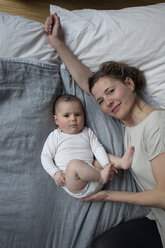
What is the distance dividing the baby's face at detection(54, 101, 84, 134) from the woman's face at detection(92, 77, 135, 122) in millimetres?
127

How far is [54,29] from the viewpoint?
1.18 meters

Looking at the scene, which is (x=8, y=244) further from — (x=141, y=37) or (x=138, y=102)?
(x=141, y=37)

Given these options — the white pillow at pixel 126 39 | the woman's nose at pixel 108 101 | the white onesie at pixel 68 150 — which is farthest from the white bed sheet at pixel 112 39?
the white onesie at pixel 68 150

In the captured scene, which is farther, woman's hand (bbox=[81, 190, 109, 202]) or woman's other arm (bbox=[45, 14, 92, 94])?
woman's other arm (bbox=[45, 14, 92, 94])

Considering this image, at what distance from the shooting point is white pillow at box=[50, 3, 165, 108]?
3.82 feet

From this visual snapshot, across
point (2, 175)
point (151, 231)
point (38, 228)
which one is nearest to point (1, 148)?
point (2, 175)

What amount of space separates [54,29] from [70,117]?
470 mm

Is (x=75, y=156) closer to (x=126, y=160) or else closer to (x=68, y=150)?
(x=68, y=150)

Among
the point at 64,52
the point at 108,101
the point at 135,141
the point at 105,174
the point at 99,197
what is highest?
the point at 64,52

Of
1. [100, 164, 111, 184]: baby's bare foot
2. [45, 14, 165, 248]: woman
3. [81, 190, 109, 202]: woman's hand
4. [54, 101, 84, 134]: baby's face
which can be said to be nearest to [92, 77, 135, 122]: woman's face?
[45, 14, 165, 248]: woman

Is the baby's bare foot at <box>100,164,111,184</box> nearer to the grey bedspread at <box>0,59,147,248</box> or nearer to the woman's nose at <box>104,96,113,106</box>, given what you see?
the grey bedspread at <box>0,59,147,248</box>

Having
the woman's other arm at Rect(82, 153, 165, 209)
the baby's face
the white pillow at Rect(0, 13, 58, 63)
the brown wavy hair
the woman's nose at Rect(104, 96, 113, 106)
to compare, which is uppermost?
the white pillow at Rect(0, 13, 58, 63)

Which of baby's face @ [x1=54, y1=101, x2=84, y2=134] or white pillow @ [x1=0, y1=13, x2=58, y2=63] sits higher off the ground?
white pillow @ [x1=0, y1=13, x2=58, y2=63]

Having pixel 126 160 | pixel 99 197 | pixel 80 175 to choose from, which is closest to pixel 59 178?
pixel 80 175
